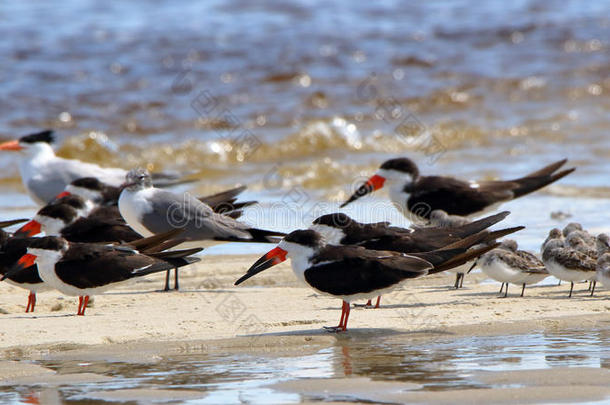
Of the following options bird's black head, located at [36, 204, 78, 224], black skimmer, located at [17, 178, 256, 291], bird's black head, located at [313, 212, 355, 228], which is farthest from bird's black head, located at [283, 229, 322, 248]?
bird's black head, located at [36, 204, 78, 224]

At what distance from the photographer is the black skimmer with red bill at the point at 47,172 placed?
11.8m

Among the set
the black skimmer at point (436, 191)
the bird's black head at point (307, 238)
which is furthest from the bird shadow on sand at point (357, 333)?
the black skimmer at point (436, 191)

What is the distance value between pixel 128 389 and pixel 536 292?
12.3ft

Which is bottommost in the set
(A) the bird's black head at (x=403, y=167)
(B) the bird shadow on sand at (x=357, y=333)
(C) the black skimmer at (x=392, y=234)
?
(B) the bird shadow on sand at (x=357, y=333)

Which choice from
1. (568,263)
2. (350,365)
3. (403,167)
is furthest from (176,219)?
(350,365)

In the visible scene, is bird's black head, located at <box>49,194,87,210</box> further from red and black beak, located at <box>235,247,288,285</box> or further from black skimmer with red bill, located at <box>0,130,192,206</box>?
red and black beak, located at <box>235,247,288,285</box>

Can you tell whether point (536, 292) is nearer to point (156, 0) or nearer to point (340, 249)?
point (340, 249)

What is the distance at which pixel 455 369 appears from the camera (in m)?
5.51

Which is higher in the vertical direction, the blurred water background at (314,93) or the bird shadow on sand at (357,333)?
the blurred water background at (314,93)

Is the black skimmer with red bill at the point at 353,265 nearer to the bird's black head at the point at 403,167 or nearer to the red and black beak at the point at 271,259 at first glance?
the red and black beak at the point at 271,259

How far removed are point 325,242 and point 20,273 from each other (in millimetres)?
2299

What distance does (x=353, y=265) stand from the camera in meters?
6.56

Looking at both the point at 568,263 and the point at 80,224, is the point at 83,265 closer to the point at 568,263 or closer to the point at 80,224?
the point at 80,224

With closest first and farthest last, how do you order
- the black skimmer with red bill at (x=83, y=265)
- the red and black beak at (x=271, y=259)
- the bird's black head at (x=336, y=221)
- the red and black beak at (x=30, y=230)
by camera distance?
the red and black beak at (x=271, y=259) → the black skimmer with red bill at (x=83, y=265) → the bird's black head at (x=336, y=221) → the red and black beak at (x=30, y=230)
